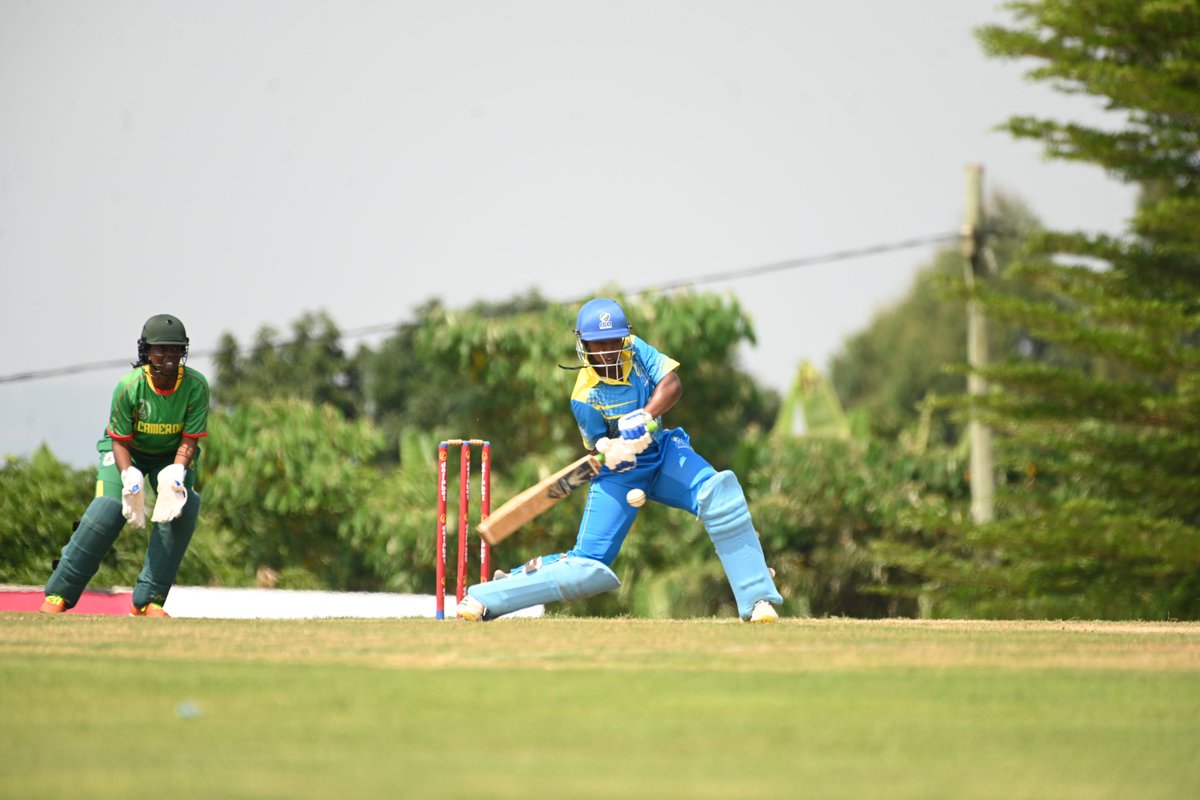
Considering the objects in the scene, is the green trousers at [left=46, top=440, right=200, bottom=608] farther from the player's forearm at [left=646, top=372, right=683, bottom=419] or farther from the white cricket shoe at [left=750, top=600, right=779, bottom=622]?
the white cricket shoe at [left=750, top=600, right=779, bottom=622]

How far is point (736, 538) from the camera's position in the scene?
8.88 meters

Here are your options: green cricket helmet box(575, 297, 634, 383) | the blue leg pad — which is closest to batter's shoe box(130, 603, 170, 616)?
the blue leg pad

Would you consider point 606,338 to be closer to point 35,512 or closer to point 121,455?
point 121,455

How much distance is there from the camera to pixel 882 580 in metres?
22.4

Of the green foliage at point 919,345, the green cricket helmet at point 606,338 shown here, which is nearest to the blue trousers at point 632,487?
the green cricket helmet at point 606,338

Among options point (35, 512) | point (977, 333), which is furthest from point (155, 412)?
point (977, 333)

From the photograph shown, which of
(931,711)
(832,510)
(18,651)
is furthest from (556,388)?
(931,711)

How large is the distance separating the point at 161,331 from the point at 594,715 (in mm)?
5235

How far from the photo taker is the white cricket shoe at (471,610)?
354 inches

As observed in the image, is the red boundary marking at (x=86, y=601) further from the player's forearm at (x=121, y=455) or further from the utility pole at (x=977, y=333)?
the utility pole at (x=977, y=333)

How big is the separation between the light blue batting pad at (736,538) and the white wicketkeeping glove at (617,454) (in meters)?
0.44

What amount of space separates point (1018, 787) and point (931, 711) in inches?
48.0

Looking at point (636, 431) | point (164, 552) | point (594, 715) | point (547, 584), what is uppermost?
point (636, 431)

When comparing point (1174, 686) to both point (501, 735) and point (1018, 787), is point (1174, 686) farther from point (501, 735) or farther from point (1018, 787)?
point (501, 735)
